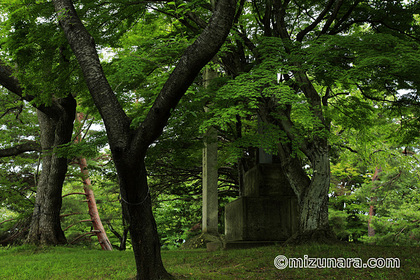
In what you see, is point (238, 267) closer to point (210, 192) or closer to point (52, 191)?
point (210, 192)

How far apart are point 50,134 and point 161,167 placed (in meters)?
5.80

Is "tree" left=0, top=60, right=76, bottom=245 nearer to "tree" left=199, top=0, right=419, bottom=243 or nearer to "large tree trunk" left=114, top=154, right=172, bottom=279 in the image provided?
"tree" left=199, top=0, right=419, bottom=243

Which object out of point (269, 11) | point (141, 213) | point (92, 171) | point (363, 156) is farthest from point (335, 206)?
point (141, 213)

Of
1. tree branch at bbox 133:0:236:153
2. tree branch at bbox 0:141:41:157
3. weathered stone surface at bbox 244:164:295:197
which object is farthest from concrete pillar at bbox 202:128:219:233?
tree branch at bbox 133:0:236:153

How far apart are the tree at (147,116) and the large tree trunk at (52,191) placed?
30.0ft

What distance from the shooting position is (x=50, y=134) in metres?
15.0

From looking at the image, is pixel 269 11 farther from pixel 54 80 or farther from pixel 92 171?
pixel 92 171

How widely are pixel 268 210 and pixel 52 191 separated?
8.04m

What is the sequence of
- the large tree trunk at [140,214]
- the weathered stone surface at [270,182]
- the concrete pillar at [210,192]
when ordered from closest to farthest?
the large tree trunk at [140,214] < the weathered stone surface at [270,182] < the concrete pillar at [210,192]

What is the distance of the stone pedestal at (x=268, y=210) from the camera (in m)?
11.6

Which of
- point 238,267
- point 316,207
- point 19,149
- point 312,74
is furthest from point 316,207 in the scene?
point 19,149

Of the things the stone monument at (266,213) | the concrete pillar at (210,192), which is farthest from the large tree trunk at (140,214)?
the concrete pillar at (210,192)

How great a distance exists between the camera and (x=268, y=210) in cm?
1171

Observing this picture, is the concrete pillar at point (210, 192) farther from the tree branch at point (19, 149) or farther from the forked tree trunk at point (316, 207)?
the tree branch at point (19, 149)
